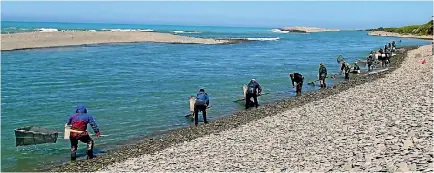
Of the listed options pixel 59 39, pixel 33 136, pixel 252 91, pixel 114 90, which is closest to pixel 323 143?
pixel 33 136

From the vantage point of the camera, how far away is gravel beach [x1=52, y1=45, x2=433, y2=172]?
1184 centimetres

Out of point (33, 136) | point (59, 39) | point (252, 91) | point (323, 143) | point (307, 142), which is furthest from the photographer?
point (59, 39)

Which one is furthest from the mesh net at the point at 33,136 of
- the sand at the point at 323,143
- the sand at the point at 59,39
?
the sand at the point at 59,39

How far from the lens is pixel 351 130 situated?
1568 centimetres

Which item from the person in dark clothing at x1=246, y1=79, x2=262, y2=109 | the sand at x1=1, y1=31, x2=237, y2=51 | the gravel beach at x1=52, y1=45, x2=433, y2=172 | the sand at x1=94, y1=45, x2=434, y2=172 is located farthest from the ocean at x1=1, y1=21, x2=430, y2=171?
the sand at x1=1, y1=31, x2=237, y2=51

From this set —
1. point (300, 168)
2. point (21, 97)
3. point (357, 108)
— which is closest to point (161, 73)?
point (21, 97)

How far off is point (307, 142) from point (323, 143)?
0.70 meters

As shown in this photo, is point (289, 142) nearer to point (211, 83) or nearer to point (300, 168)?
point (300, 168)

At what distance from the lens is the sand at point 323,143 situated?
11.6 meters

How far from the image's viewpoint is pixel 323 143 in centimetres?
1442

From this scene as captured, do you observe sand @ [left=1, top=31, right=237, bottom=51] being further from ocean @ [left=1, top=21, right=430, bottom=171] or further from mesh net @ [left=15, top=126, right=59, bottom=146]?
mesh net @ [left=15, top=126, right=59, bottom=146]

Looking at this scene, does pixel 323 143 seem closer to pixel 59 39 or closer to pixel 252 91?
pixel 252 91

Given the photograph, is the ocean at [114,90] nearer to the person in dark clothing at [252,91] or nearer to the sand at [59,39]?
the person in dark clothing at [252,91]

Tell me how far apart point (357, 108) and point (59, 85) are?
69.6 ft
